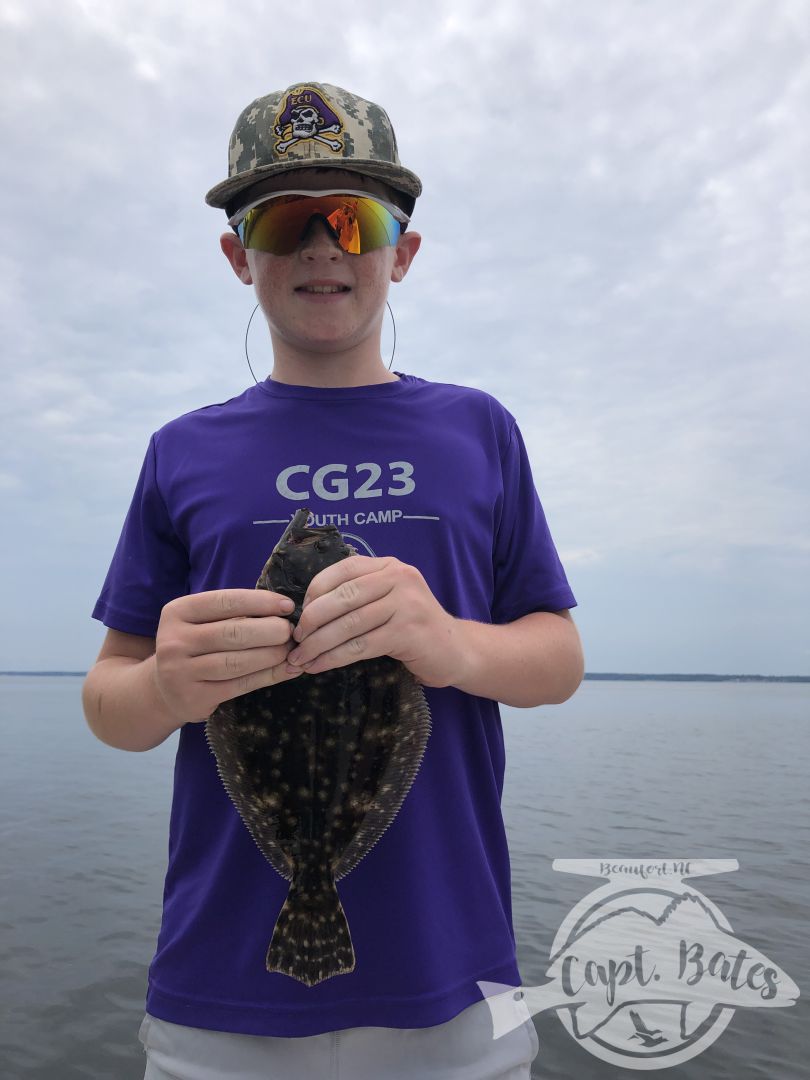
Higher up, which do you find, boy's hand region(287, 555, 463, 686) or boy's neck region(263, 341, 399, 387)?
boy's neck region(263, 341, 399, 387)

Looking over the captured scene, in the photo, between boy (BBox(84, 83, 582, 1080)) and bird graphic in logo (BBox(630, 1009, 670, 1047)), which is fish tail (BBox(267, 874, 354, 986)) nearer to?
boy (BBox(84, 83, 582, 1080))

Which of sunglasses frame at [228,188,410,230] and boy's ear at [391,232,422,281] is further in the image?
boy's ear at [391,232,422,281]

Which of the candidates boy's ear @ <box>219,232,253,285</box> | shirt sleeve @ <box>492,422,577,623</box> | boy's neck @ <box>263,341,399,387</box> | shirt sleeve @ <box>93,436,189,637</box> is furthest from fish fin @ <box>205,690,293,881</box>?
boy's ear @ <box>219,232,253,285</box>

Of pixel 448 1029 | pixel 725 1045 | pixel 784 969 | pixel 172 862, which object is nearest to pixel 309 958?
pixel 448 1029

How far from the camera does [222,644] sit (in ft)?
5.21

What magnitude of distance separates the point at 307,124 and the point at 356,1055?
2.52 metres

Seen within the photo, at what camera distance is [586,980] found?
9.60 meters

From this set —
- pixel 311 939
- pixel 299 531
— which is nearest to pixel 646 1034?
pixel 311 939

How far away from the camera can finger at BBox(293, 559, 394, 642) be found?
1.54 meters

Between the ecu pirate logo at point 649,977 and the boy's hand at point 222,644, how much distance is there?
6.57 m

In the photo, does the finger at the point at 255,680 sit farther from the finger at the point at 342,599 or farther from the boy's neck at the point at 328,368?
the boy's neck at the point at 328,368

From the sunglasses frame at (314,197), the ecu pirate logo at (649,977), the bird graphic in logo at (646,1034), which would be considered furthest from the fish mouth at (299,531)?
the bird graphic in logo at (646,1034)

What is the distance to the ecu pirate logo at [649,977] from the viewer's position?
8367mm

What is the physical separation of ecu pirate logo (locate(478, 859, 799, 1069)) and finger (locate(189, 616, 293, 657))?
263 inches
